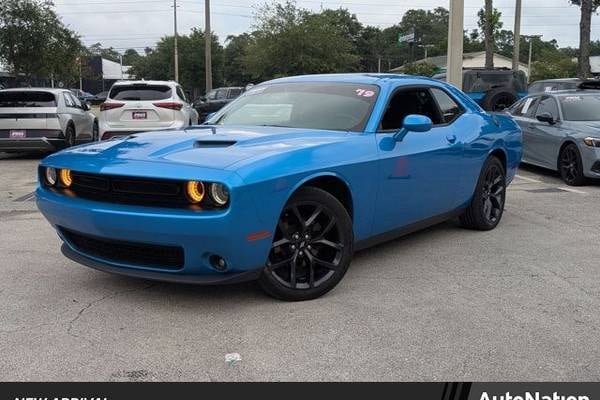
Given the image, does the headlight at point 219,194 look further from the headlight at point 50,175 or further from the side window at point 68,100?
the side window at point 68,100

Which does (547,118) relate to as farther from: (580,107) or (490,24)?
(490,24)

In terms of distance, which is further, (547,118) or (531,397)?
(547,118)

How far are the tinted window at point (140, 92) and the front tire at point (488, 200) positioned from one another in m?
8.04

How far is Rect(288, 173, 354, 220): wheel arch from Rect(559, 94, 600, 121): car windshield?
6.91m

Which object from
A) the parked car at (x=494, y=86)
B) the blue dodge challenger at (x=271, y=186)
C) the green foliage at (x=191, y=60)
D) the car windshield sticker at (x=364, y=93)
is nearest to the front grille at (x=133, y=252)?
the blue dodge challenger at (x=271, y=186)

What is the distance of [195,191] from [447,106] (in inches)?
123

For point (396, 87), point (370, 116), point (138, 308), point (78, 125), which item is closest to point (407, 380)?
point (138, 308)

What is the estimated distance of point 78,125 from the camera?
1423 centimetres

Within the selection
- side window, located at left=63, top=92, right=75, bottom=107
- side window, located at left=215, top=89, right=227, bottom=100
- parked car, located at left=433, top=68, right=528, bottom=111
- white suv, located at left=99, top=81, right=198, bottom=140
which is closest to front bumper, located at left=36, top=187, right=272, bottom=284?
white suv, located at left=99, top=81, right=198, bottom=140

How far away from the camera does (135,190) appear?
3.89 m

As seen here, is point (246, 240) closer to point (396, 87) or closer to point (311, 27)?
point (396, 87)

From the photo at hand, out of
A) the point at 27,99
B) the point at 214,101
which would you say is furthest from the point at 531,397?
the point at 214,101

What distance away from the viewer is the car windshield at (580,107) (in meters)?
10.1

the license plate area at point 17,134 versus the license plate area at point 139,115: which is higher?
the license plate area at point 139,115
